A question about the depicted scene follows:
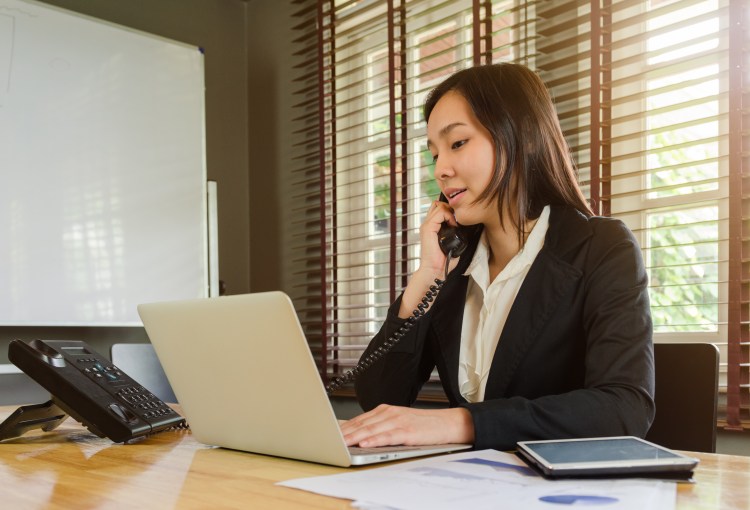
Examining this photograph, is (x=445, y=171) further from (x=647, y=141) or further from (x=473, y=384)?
(x=647, y=141)

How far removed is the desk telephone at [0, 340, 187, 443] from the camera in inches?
46.6

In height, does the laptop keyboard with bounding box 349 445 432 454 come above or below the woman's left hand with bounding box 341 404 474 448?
below

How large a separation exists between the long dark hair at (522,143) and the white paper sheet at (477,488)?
2.44ft

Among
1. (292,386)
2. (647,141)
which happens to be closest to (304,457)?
(292,386)

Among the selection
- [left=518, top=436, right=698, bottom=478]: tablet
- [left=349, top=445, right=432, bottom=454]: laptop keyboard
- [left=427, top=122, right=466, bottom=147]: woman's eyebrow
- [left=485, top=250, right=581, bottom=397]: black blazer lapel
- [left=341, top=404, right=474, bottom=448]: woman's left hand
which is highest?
[left=427, top=122, right=466, bottom=147]: woman's eyebrow

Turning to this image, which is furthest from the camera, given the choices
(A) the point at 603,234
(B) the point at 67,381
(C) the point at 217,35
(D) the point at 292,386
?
(C) the point at 217,35

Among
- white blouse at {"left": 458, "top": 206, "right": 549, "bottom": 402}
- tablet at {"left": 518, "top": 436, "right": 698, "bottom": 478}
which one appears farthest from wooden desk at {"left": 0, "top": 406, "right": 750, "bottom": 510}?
white blouse at {"left": 458, "top": 206, "right": 549, "bottom": 402}

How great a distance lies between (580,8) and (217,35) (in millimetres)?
2145

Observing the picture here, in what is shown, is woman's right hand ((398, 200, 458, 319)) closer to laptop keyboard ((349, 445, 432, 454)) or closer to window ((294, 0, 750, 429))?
laptop keyboard ((349, 445, 432, 454))

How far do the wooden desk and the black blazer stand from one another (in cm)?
18

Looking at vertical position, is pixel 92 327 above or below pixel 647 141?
below

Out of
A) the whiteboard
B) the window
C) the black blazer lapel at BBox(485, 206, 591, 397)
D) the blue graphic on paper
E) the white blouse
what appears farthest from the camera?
the whiteboard

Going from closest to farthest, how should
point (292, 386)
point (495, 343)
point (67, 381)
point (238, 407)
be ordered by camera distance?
point (292, 386) < point (238, 407) < point (67, 381) < point (495, 343)

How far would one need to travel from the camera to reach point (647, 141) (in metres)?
2.51
